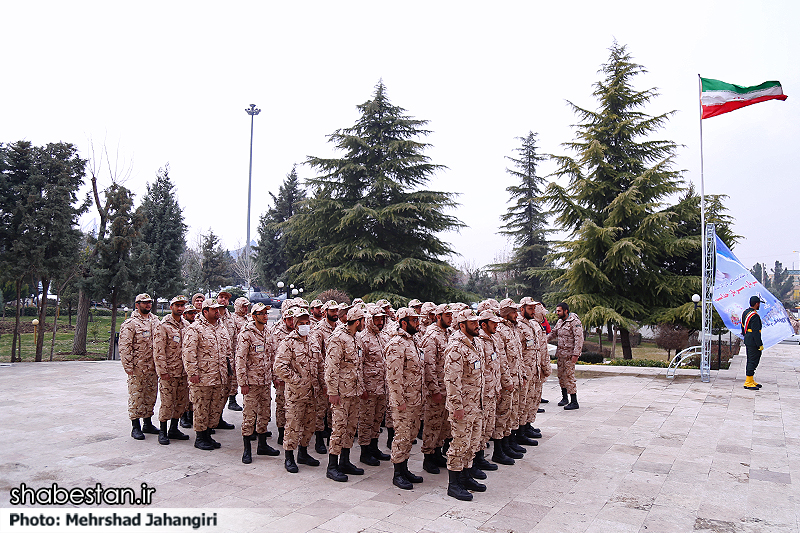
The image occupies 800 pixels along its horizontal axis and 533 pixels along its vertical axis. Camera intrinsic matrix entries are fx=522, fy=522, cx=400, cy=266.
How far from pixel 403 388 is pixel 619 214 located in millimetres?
16460

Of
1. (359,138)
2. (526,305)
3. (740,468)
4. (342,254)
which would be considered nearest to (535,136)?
(359,138)

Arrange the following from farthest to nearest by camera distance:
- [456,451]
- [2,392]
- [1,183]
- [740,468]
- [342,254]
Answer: [342,254] < [1,183] < [2,392] < [740,468] < [456,451]

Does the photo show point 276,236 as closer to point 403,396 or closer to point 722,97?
point 722,97

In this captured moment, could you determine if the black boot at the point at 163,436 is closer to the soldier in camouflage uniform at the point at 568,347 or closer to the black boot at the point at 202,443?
the black boot at the point at 202,443

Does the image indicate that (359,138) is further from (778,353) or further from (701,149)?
(778,353)

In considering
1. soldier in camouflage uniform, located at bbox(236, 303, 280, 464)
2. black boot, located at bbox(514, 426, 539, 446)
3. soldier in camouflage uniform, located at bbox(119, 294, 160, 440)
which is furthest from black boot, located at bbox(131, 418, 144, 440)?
black boot, located at bbox(514, 426, 539, 446)

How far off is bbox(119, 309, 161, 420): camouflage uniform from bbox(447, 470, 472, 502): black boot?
4420 millimetres

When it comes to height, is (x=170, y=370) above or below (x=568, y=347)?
below

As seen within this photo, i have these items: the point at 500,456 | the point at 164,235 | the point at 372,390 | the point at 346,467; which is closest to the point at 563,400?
the point at 500,456

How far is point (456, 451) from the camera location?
5.06 meters

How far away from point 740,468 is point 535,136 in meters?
28.1

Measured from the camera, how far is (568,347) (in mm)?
9203

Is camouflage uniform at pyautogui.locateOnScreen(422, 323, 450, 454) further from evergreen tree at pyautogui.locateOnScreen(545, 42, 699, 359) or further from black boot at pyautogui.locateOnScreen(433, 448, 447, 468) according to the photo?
evergreen tree at pyautogui.locateOnScreen(545, 42, 699, 359)

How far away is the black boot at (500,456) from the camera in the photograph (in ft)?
20.6
